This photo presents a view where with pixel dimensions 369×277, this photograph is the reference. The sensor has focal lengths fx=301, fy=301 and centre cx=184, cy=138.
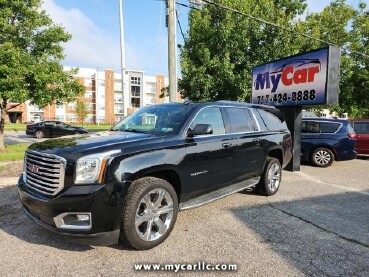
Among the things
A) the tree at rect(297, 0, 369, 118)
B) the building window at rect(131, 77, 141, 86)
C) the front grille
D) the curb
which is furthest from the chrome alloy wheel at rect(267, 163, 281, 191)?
the building window at rect(131, 77, 141, 86)

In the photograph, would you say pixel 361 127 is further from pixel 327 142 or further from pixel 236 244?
pixel 236 244

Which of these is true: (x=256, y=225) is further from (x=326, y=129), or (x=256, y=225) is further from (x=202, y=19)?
(x=202, y=19)

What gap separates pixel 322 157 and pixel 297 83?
2.96m

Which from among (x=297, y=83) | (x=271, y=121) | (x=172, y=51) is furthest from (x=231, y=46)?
(x=271, y=121)

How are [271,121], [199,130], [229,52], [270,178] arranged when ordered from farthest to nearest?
[229,52], [271,121], [270,178], [199,130]

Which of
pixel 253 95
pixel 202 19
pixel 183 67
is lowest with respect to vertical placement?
pixel 253 95

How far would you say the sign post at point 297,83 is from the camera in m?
8.15

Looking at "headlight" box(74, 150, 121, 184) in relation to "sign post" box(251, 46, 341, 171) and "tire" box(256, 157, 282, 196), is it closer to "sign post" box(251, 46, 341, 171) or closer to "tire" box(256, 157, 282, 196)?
"tire" box(256, 157, 282, 196)

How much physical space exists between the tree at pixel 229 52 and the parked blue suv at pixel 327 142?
20.0ft

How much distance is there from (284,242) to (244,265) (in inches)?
34.3

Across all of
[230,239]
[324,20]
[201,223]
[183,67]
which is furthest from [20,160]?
[324,20]

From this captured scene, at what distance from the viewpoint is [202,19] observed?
17719mm

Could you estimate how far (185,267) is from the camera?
334cm

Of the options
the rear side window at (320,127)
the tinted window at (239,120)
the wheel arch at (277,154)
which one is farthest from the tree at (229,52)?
the tinted window at (239,120)
